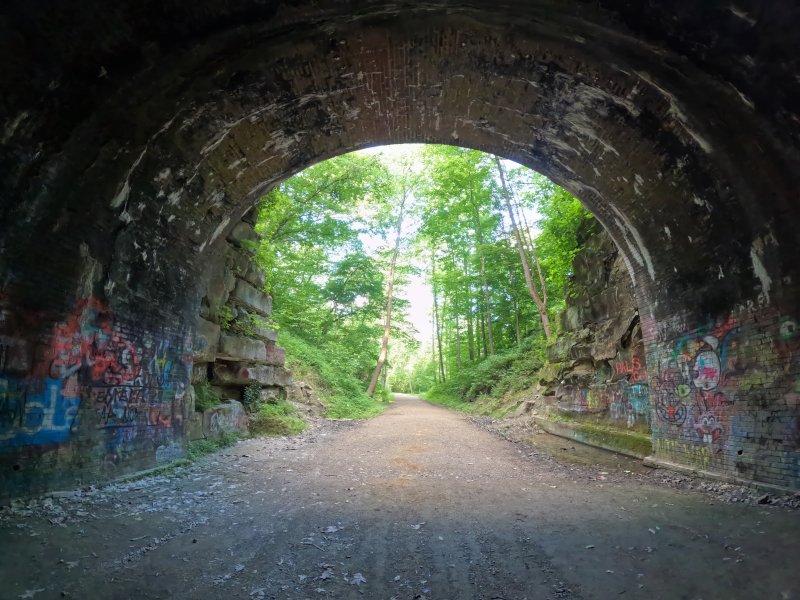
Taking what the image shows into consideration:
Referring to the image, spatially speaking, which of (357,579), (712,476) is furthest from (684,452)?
(357,579)

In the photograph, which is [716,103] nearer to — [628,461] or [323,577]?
[628,461]

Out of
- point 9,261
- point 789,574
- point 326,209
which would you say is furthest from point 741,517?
point 326,209

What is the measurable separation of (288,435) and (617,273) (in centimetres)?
864

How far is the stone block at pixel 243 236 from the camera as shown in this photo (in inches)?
393

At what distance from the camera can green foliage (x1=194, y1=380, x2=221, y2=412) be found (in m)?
8.66

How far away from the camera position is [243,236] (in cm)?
1023

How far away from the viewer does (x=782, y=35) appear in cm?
397

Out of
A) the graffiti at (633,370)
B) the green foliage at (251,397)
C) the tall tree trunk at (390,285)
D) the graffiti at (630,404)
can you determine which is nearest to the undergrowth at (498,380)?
the tall tree trunk at (390,285)

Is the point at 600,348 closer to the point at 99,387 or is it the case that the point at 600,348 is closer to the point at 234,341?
the point at 234,341

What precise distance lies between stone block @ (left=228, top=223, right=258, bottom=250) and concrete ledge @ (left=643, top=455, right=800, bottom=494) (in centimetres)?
938

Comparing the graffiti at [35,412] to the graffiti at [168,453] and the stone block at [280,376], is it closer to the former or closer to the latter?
the graffiti at [168,453]

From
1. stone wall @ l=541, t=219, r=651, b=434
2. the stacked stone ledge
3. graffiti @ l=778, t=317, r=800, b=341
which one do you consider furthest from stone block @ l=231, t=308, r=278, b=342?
graffiti @ l=778, t=317, r=800, b=341

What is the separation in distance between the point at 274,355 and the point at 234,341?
7.45 ft

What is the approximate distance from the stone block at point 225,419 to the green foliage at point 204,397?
0.38 feet
